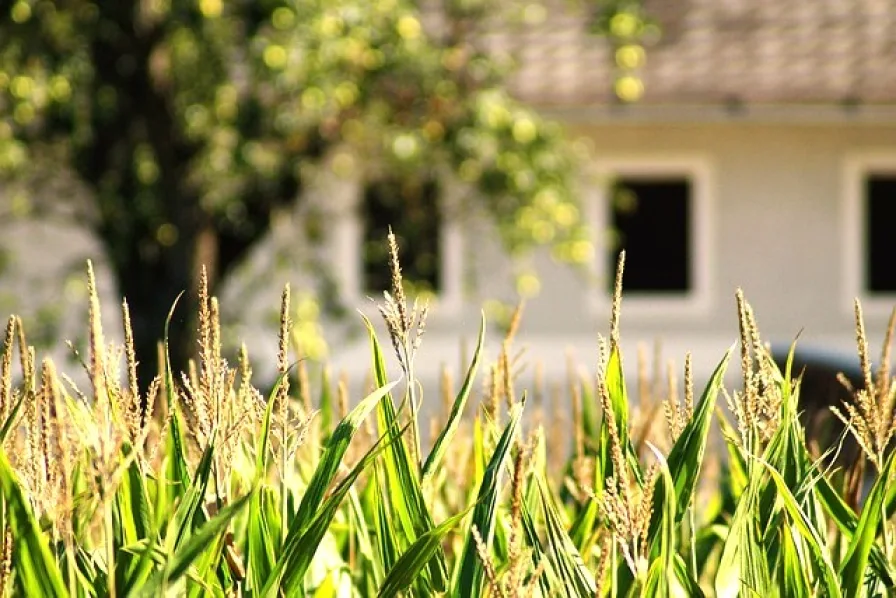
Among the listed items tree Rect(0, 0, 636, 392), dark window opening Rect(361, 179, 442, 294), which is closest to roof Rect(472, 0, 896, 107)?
dark window opening Rect(361, 179, 442, 294)

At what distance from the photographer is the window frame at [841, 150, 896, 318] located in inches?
565

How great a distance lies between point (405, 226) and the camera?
1063 cm

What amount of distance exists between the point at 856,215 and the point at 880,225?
1.92ft

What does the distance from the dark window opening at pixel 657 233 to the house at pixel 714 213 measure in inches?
0.5

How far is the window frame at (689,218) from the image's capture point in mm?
14367

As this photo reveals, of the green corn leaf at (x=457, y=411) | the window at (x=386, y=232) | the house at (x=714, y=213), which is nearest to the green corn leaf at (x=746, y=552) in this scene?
the green corn leaf at (x=457, y=411)

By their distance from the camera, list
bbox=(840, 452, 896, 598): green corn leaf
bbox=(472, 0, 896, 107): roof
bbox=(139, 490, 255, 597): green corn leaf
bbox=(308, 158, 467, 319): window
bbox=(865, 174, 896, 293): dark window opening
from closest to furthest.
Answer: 1. bbox=(139, 490, 255, 597): green corn leaf
2. bbox=(840, 452, 896, 598): green corn leaf
3. bbox=(308, 158, 467, 319): window
4. bbox=(472, 0, 896, 107): roof
5. bbox=(865, 174, 896, 293): dark window opening

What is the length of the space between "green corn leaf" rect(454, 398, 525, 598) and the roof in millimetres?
11462

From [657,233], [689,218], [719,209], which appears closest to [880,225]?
[719,209]

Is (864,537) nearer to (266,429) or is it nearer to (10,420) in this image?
(266,429)

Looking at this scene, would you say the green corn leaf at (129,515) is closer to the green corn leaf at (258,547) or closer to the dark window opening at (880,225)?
the green corn leaf at (258,547)

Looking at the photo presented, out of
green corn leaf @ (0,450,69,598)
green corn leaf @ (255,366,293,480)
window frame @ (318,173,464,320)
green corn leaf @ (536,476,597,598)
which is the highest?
green corn leaf @ (255,366,293,480)

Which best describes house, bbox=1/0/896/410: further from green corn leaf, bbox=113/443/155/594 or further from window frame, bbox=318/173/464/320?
green corn leaf, bbox=113/443/155/594

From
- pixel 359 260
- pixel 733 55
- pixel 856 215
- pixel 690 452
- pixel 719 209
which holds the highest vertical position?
pixel 733 55
